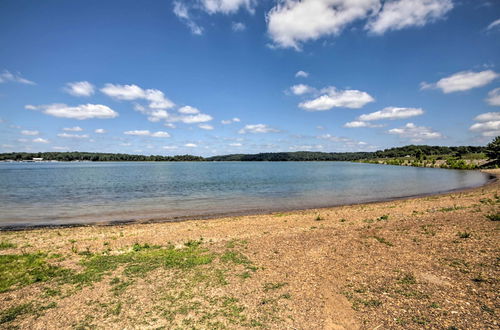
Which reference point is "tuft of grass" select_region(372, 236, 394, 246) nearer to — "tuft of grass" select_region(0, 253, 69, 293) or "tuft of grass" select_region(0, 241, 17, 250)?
"tuft of grass" select_region(0, 253, 69, 293)

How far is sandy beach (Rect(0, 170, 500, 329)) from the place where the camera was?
687 centimetres

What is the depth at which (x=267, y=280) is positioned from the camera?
9.17 metres

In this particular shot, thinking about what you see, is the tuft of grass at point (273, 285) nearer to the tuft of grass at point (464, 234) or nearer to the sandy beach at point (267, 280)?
the sandy beach at point (267, 280)

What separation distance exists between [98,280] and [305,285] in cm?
781

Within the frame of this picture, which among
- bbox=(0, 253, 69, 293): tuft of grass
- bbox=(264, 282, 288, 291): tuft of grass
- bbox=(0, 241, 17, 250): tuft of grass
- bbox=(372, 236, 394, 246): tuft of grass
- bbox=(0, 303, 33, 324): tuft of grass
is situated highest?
bbox=(372, 236, 394, 246): tuft of grass

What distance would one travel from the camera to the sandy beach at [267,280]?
687cm

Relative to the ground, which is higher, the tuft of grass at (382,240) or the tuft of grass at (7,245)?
the tuft of grass at (382,240)

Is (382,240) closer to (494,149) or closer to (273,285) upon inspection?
(273,285)

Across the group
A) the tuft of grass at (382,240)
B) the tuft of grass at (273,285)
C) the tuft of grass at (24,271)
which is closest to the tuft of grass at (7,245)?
the tuft of grass at (24,271)

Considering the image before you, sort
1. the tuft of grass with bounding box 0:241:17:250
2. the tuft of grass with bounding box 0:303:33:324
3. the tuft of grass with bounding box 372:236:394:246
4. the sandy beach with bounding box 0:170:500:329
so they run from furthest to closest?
the tuft of grass with bounding box 0:241:17:250 → the tuft of grass with bounding box 372:236:394:246 → the tuft of grass with bounding box 0:303:33:324 → the sandy beach with bounding box 0:170:500:329

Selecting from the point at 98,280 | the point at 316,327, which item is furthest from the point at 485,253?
the point at 98,280

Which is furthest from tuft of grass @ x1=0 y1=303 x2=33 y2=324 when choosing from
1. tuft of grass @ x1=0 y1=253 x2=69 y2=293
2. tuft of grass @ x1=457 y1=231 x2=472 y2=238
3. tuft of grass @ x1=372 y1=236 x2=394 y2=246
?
tuft of grass @ x1=457 y1=231 x2=472 y2=238

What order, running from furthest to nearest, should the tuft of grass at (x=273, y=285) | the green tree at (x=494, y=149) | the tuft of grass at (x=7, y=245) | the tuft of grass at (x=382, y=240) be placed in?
the green tree at (x=494, y=149) < the tuft of grass at (x=7, y=245) < the tuft of grass at (x=382, y=240) < the tuft of grass at (x=273, y=285)

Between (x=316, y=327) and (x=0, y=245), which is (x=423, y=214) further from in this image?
Answer: (x=0, y=245)
